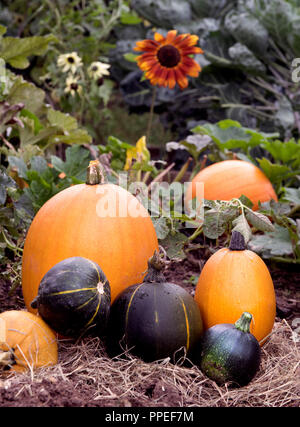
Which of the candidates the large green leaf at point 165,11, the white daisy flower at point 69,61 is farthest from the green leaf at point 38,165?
the large green leaf at point 165,11

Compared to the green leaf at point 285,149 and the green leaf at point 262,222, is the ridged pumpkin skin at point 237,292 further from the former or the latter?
the green leaf at point 285,149

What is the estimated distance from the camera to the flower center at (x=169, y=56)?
Result: 126 inches

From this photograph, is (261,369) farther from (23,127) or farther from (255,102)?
(255,102)

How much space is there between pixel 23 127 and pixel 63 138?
26 cm

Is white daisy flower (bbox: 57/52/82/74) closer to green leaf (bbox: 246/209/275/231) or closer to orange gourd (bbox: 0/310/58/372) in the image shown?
green leaf (bbox: 246/209/275/231)

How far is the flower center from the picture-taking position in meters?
3.21

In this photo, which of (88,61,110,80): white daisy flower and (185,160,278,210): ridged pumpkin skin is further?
(88,61,110,80): white daisy flower

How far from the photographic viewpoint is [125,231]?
1720 millimetres

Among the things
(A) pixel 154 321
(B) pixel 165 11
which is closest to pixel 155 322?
(A) pixel 154 321

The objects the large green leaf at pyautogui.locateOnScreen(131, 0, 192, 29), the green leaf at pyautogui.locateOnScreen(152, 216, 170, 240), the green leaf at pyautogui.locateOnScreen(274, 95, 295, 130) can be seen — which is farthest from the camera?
the large green leaf at pyautogui.locateOnScreen(131, 0, 192, 29)

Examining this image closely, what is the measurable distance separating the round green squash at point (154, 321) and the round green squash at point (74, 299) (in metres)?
0.06

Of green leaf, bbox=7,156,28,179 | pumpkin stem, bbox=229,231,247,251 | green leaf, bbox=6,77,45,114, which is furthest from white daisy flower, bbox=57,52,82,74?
pumpkin stem, bbox=229,231,247,251

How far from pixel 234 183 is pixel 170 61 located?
1019mm

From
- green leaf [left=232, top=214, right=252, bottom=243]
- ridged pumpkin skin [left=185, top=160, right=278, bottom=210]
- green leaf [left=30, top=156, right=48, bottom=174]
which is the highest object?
green leaf [left=30, top=156, right=48, bottom=174]
